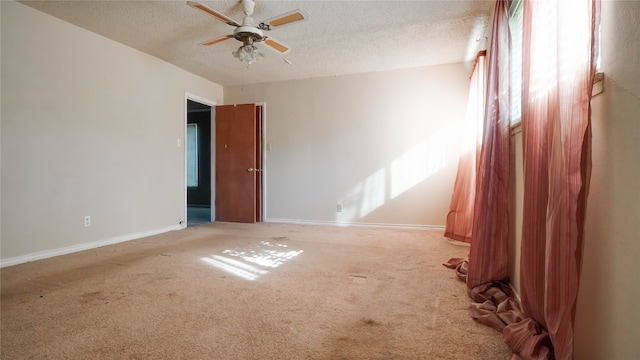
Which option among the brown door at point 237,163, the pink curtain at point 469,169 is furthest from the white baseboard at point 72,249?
the pink curtain at point 469,169

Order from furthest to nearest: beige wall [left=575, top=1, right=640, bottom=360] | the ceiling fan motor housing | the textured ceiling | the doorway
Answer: the doorway, the textured ceiling, the ceiling fan motor housing, beige wall [left=575, top=1, right=640, bottom=360]

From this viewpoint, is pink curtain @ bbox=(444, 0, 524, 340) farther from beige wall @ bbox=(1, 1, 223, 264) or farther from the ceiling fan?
beige wall @ bbox=(1, 1, 223, 264)

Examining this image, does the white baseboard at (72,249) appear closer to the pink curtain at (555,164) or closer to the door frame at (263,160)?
the door frame at (263,160)

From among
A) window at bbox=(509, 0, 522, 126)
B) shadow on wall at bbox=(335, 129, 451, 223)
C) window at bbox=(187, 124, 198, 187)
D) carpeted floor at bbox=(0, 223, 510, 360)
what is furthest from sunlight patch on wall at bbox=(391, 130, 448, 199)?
window at bbox=(187, 124, 198, 187)

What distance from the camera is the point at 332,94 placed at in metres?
4.74

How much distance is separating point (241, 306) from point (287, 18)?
7.00 ft

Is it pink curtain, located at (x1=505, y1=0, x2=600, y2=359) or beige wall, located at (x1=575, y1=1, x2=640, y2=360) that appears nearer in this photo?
beige wall, located at (x1=575, y1=1, x2=640, y2=360)

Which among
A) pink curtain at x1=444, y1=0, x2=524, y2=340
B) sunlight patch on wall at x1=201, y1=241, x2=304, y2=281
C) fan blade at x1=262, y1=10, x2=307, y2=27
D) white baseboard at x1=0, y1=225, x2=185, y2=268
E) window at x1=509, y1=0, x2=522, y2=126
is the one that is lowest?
sunlight patch on wall at x1=201, y1=241, x2=304, y2=281

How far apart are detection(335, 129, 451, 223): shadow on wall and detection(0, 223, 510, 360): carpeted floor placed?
1.46m

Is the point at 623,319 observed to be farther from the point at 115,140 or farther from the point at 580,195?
the point at 115,140

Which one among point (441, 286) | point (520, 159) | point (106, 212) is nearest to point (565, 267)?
point (520, 159)

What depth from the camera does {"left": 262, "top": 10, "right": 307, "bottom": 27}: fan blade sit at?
2290 millimetres

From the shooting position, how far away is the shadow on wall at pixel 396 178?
429 cm

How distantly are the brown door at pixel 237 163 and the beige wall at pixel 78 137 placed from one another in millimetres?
918
